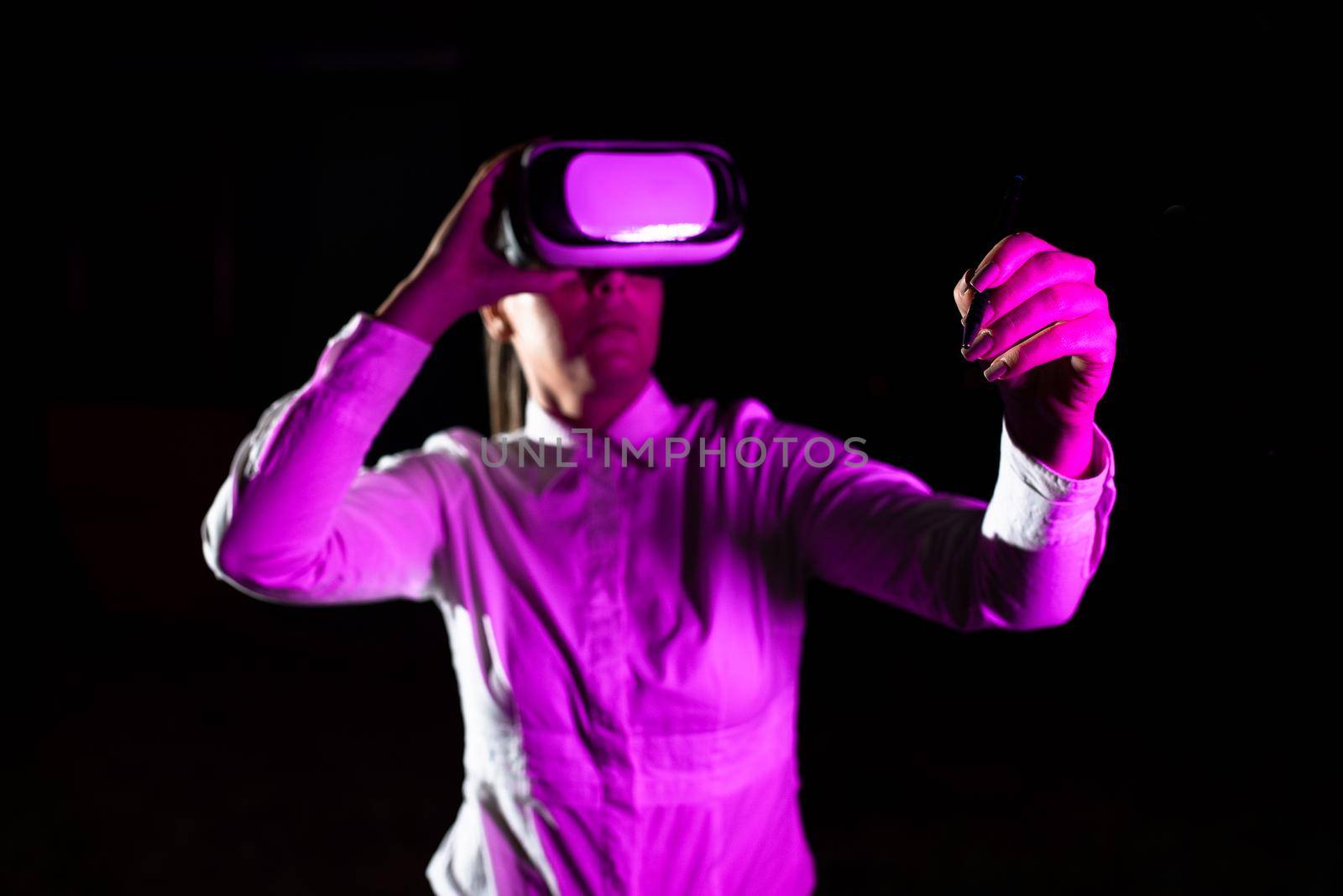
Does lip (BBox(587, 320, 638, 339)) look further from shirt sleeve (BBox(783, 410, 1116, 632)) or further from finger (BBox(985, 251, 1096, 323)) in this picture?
finger (BBox(985, 251, 1096, 323))

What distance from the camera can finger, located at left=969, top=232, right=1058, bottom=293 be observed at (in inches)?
21.6

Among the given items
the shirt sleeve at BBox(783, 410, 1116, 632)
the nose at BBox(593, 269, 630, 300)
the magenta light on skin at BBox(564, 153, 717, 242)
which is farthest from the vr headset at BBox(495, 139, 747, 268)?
the shirt sleeve at BBox(783, 410, 1116, 632)

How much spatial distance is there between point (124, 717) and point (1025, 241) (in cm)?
312

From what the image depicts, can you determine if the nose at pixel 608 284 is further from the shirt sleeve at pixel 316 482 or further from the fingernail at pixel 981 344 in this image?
the fingernail at pixel 981 344

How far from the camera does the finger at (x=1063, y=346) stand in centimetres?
57

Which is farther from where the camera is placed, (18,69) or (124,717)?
(18,69)

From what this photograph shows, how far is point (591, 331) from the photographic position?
95 centimetres

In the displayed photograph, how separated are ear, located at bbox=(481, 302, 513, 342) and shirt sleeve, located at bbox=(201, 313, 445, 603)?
161 millimetres

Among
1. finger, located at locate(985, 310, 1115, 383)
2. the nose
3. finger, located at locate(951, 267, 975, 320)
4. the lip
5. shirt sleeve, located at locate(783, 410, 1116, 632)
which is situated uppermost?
finger, located at locate(951, 267, 975, 320)

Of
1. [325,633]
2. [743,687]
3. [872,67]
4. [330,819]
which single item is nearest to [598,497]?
[743,687]

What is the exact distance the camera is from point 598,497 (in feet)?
3.13

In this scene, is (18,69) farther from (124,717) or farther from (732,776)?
(732,776)

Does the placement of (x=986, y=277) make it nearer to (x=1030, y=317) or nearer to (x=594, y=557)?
(x=1030, y=317)

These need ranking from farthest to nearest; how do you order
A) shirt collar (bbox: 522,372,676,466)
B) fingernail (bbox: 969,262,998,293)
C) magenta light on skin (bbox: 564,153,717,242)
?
shirt collar (bbox: 522,372,676,466), magenta light on skin (bbox: 564,153,717,242), fingernail (bbox: 969,262,998,293)
